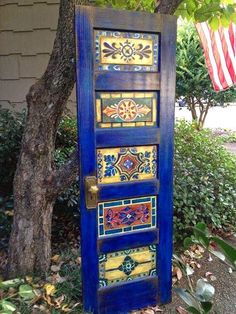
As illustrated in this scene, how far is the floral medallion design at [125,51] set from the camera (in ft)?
6.79

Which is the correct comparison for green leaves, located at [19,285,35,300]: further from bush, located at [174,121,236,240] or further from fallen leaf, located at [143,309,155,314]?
bush, located at [174,121,236,240]

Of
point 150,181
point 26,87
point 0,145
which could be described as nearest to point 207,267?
point 150,181

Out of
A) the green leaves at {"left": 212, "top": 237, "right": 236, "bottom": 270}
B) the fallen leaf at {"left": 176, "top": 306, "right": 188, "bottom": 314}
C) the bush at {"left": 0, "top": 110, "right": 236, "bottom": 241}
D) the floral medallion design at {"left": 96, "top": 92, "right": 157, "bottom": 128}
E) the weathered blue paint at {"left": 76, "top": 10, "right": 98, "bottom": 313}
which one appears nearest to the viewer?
the green leaves at {"left": 212, "top": 237, "right": 236, "bottom": 270}

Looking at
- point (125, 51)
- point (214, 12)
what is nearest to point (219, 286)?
point (125, 51)

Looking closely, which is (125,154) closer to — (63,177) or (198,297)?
(63,177)

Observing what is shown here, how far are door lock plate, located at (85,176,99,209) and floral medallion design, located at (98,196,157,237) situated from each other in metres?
0.07

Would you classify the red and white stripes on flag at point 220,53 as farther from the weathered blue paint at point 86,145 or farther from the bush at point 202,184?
the weathered blue paint at point 86,145

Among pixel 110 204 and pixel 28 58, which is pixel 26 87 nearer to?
pixel 28 58

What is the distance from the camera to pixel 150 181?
2355mm

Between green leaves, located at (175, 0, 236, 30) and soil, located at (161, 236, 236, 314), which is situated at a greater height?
green leaves, located at (175, 0, 236, 30)

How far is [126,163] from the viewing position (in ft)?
7.50

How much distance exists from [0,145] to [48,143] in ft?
3.78

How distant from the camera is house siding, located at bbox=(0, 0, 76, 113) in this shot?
478cm

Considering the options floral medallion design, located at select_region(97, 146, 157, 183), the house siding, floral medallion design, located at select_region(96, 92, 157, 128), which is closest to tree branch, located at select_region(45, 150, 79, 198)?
floral medallion design, located at select_region(97, 146, 157, 183)
